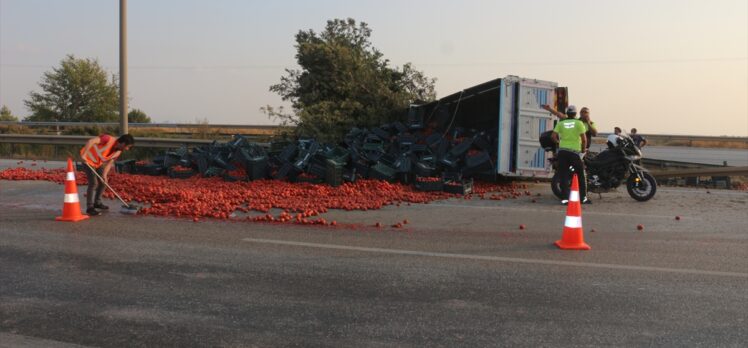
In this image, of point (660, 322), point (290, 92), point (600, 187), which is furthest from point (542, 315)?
point (290, 92)

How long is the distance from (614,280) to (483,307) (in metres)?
1.67

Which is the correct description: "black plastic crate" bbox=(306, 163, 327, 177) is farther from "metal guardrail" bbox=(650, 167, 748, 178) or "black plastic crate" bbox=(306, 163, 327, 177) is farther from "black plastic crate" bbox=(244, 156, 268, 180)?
"metal guardrail" bbox=(650, 167, 748, 178)

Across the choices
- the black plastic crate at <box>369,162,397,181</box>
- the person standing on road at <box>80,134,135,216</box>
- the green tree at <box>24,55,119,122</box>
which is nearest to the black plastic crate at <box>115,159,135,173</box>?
the person standing on road at <box>80,134,135,216</box>

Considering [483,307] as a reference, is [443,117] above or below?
above

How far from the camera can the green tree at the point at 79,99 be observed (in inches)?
1842

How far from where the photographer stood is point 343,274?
5730mm

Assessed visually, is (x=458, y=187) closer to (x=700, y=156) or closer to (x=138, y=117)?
(x=700, y=156)

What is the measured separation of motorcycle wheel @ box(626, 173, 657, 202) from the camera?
11.5 meters

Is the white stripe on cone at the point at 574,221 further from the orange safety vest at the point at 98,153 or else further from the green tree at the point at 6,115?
the green tree at the point at 6,115

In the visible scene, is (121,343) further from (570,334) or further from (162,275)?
(570,334)

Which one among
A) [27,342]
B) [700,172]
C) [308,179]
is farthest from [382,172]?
[27,342]

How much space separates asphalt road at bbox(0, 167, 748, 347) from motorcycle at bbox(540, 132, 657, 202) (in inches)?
94.0

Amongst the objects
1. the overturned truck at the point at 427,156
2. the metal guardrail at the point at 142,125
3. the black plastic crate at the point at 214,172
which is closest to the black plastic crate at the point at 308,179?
the overturned truck at the point at 427,156

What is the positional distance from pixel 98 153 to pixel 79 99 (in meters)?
43.2
